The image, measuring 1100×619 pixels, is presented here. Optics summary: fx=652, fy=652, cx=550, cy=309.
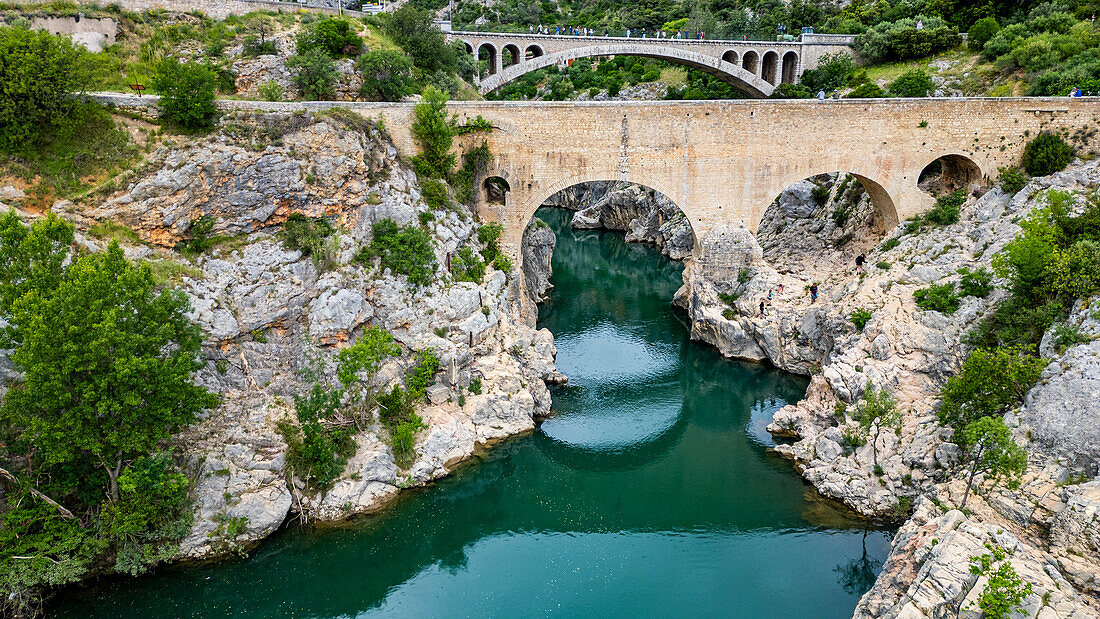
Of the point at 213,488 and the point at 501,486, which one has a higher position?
the point at 213,488

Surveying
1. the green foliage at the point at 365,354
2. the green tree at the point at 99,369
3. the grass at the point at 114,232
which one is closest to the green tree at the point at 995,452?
the green foliage at the point at 365,354

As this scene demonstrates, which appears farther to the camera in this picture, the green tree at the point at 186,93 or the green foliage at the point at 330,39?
the green foliage at the point at 330,39

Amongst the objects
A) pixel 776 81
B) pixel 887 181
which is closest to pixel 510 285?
pixel 887 181

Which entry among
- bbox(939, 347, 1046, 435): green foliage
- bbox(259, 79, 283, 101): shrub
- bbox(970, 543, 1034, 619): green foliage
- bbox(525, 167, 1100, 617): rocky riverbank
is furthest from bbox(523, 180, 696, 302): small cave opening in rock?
bbox(970, 543, 1034, 619): green foliage

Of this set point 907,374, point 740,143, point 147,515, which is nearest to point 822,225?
point 740,143

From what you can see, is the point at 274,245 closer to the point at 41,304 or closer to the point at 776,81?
the point at 41,304

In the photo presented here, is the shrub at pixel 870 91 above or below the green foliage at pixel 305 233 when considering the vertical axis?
above

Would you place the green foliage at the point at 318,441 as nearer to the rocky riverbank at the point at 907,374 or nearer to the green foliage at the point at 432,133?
the green foliage at the point at 432,133
